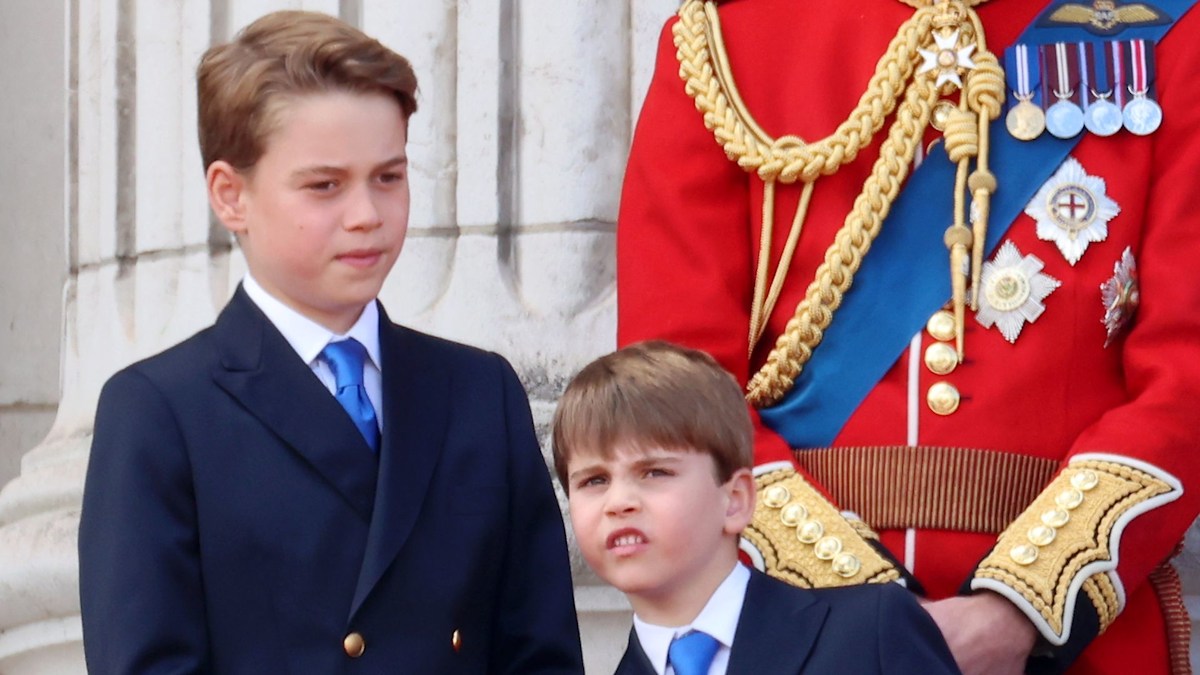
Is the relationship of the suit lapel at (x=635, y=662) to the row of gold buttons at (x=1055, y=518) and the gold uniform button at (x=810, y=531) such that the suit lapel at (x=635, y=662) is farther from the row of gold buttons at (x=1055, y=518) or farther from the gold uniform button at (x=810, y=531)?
the row of gold buttons at (x=1055, y=518)

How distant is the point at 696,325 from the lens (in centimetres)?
275

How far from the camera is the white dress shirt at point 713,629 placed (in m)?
2.42

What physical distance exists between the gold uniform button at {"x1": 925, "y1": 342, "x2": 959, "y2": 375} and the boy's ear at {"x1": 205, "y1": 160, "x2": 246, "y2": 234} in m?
0.82

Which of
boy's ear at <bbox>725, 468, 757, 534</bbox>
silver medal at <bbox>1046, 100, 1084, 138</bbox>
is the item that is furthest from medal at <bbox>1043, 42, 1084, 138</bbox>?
boy's ear at <bbox>725, 468, 757, 534</bbox>

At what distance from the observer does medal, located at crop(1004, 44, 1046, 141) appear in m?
2.75

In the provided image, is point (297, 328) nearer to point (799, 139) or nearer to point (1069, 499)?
point (799, 139)

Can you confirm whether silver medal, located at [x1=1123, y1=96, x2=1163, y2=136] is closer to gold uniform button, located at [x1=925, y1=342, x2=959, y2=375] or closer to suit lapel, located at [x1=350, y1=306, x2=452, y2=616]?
gold uniform button, located at [x1=925, y1=342, x2=959, y2=375]

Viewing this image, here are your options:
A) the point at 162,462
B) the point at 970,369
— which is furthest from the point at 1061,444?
the point at 162,462

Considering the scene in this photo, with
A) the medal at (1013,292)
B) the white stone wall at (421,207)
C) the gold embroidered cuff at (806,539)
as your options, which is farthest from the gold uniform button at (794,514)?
the white stone wall at (421,207)

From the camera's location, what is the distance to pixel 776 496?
2.64 m

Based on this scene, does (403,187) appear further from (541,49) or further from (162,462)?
(541,49)

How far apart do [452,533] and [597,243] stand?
4.50 ft

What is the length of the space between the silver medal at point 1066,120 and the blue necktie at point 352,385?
881 mm

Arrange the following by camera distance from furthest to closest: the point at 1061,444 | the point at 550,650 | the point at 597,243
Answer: the point at 597,243 < the point at 1061,444 < the point at 550,650
